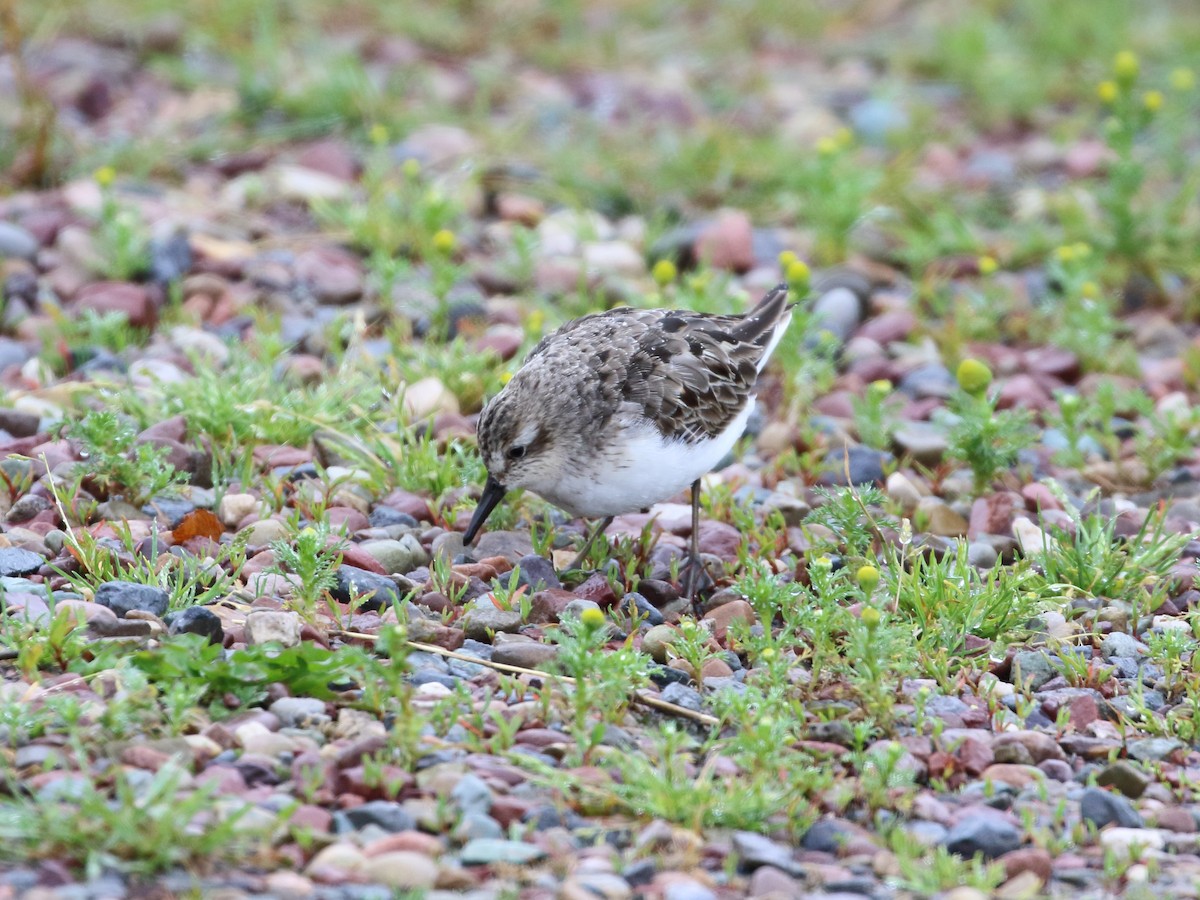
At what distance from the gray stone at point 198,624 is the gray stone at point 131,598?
0.19m

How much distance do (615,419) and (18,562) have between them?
233 centimetres

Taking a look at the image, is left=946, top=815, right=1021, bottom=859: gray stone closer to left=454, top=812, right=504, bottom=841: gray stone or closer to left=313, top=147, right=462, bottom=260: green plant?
left=454, top=812, right=504, bottom=841: gray stone

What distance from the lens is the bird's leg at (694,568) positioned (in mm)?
6186

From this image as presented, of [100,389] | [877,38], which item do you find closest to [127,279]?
Result: [100,389]

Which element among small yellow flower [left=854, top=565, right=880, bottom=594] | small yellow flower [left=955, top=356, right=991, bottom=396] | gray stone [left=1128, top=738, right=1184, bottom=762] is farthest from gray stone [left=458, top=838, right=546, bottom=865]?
small yellow flower [left=955, top=356, right=991, bottom=396]

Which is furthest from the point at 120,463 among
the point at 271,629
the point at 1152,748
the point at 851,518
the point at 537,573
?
the point at 1152,748

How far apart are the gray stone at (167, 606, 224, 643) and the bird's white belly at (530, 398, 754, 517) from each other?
1.50 metres

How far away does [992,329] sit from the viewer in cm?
884

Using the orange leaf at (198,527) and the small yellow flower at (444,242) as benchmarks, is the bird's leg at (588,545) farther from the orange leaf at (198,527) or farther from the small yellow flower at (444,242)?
the small yellow flower at (444,242)

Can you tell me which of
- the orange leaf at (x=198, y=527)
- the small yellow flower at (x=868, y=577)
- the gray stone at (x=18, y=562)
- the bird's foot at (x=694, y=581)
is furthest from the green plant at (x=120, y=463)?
the small yellow flower at (x=868, y=577)

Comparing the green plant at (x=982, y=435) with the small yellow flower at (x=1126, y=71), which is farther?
the small yellow flower at (x=1126, y=71)

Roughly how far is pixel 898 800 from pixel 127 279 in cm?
552

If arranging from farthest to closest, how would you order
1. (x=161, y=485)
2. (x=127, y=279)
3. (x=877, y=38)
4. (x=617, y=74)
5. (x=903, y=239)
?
1. (x=877, y=38)
2. (x=617, y=74)
3. (x=903, y=239)
4. (x=127, y=279)
5. (x=161, y=485)

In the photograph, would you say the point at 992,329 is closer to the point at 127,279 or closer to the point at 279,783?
the point at 127,279
